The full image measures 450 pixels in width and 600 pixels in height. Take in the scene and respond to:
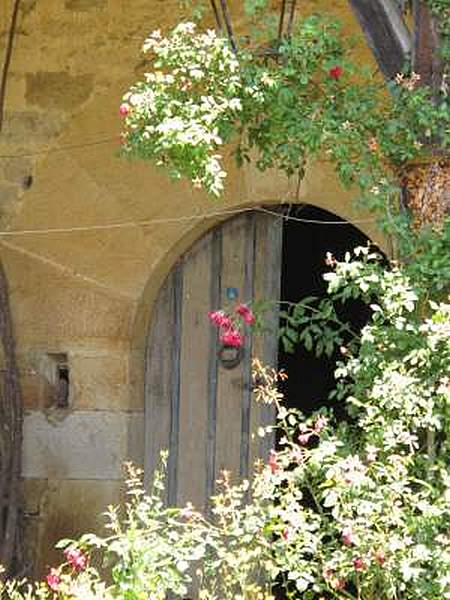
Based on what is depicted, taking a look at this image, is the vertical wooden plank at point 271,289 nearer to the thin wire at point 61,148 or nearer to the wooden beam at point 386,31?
the thin wire at point 61,148

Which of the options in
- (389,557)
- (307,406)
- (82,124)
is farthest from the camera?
(307,406)

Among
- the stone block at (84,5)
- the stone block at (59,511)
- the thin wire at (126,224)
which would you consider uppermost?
the stone block at (84,5)

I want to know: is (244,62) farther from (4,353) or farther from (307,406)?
(307,406)

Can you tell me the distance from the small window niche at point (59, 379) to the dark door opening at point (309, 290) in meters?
1.44

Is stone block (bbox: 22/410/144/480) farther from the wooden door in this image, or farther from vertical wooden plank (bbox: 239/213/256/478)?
vertical wooden plank (bbox: 239/213/256/478)

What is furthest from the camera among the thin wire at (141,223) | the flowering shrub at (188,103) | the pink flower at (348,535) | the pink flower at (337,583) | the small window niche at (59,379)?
the small window niche at (59,379)

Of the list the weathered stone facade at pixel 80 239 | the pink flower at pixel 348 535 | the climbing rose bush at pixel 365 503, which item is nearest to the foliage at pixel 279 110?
the climbing rose bush at pixel 365 503

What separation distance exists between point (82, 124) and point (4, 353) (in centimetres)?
102

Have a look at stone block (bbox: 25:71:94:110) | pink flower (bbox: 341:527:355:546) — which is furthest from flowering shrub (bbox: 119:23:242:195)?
stone block (bbox: 25:71:94:110)

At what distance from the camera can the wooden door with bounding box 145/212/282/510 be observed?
6.75 metres

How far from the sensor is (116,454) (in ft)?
21.9

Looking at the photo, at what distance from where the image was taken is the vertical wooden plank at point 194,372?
22.2ft

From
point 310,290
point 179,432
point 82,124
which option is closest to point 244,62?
point 82,124

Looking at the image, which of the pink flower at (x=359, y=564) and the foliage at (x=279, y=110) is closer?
the pink flower at (x=359, y=564)
